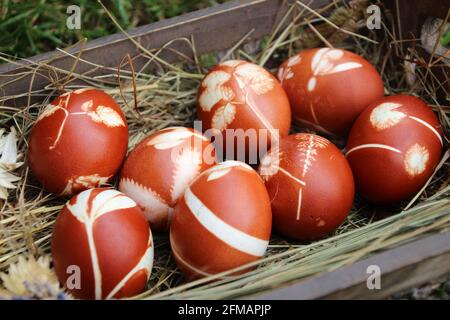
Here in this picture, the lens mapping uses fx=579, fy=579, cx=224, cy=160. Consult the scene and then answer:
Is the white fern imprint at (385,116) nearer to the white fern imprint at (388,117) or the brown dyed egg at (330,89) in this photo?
the white fern imprint at (388,117)

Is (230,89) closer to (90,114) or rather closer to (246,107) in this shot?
(246,107)

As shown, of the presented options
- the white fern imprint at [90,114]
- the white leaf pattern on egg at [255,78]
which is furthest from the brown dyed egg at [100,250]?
the white leaf pattern on egg at [255,78]

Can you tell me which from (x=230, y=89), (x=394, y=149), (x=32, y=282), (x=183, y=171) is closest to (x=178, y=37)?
(x=230, y=89)

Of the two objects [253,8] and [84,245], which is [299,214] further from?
[253,8]

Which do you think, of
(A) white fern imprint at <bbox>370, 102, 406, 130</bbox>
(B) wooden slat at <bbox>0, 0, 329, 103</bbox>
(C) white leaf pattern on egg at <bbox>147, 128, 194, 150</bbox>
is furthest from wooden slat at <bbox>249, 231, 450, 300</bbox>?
(B) wooden slat at <bbox>0, 0, 329, 103</bbox>

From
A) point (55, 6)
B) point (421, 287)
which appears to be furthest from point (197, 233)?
point (55, 6)

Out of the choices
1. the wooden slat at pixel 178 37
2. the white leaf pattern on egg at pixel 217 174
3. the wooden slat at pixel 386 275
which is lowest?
the wooden slat at pixel 386 275
